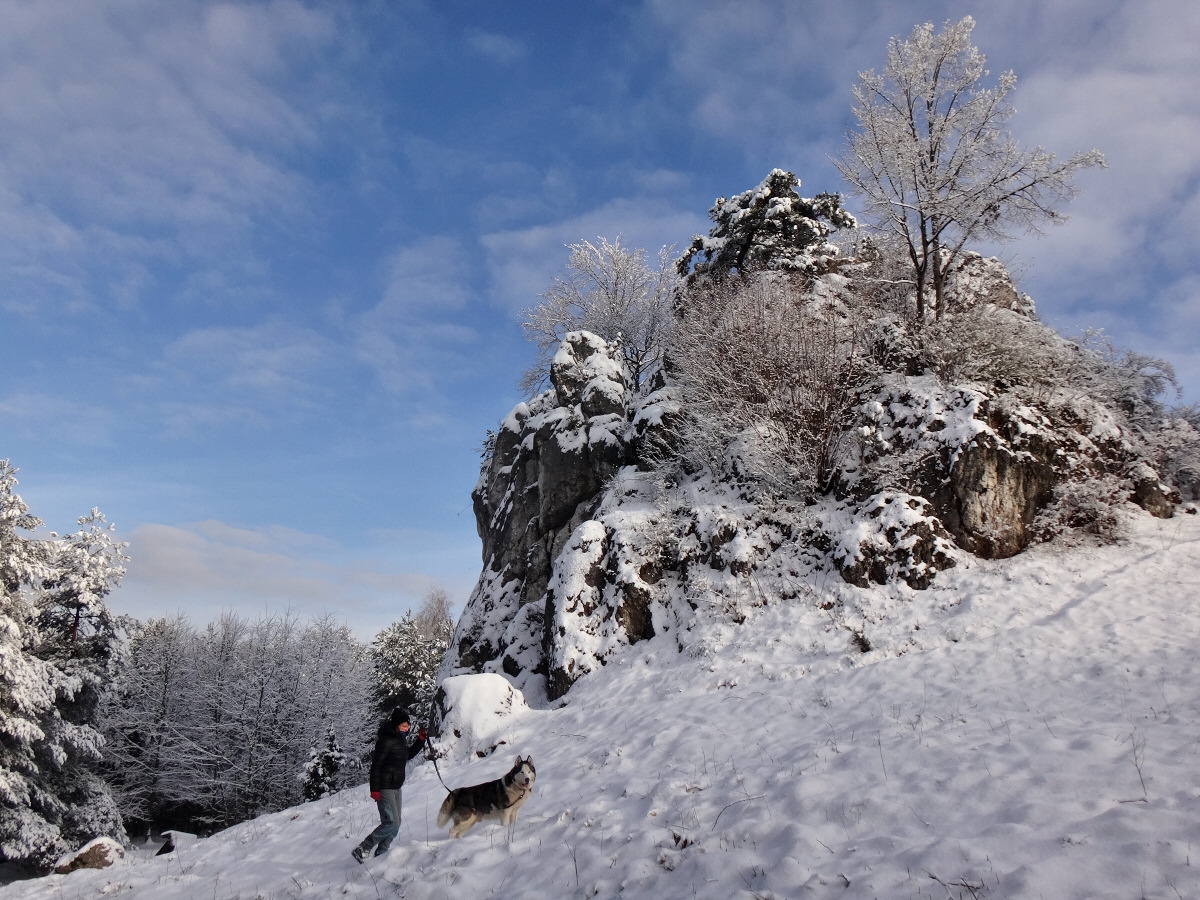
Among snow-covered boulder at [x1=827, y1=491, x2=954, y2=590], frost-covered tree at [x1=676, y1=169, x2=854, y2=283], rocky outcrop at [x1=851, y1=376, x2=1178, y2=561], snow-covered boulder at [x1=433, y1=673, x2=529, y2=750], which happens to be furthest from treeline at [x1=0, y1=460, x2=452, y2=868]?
frost-covered tree at [x1=676, y1=169, x2=854, y2=283]

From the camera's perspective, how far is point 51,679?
50.4 ft

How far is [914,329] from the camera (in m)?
14.8

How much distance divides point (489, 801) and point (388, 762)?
1.23 m

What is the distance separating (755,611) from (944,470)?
4.99 metres

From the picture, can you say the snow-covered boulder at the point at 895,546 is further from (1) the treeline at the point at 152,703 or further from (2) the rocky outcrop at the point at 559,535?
(1) the treeline at the point at 152,703

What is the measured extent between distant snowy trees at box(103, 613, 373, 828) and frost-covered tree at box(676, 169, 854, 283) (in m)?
23.4

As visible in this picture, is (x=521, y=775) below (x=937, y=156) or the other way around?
below

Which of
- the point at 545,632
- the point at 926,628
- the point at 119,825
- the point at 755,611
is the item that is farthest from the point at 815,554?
the point at 119,825

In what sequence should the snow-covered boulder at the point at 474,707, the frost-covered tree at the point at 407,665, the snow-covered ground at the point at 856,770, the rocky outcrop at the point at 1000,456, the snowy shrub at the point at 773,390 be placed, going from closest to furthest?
the snow-covered ground at the point at 856,770 < the snow-covered boulder at the point at 474,707 < the rocky outcrop at the point at 1000,456 < the snowy shrub at the point at 773,390 < the frost-covered tree at the point at 407,665

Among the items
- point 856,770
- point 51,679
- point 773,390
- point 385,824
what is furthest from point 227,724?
point 856,770

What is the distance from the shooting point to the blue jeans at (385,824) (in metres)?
6.47

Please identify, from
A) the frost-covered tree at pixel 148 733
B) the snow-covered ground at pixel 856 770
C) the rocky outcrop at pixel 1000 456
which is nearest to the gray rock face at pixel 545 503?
the snow-covered ground at pixel 856 770

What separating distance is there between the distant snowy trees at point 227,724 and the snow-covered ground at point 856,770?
14662 mm

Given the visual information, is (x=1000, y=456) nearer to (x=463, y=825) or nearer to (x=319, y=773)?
(x=463, y=825)
